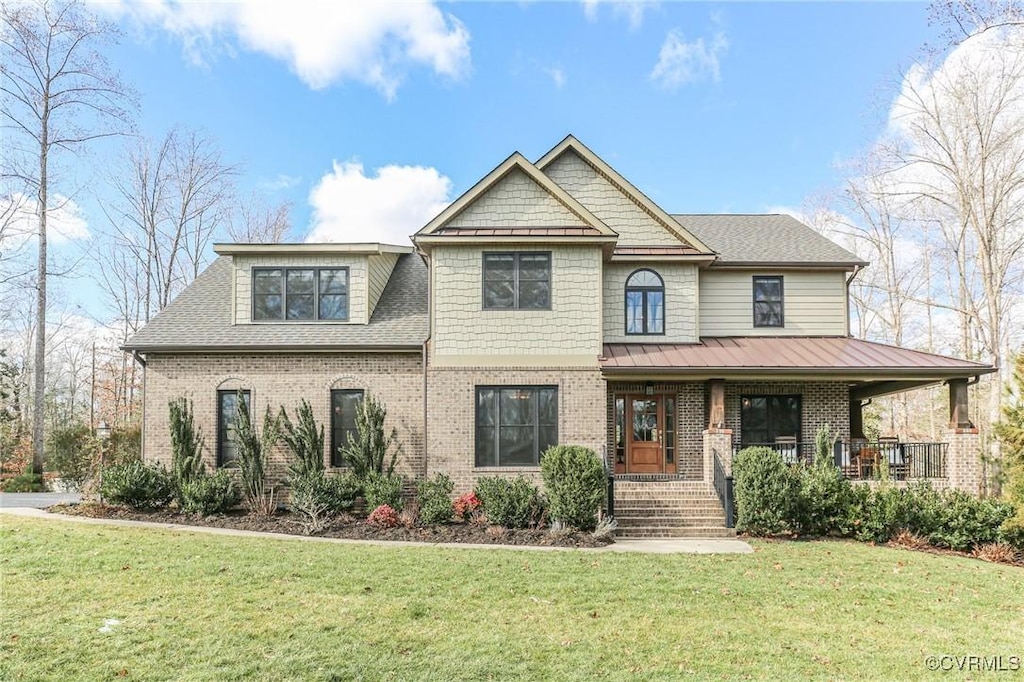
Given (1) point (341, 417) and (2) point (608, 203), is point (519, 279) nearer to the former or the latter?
(2) point (608, 203)

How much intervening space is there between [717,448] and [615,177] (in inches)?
279

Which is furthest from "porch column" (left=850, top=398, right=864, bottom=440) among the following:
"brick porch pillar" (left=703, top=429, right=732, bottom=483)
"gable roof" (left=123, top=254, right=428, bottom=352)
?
"gable roof" (left=123, top=254, right=428, bottom=352)

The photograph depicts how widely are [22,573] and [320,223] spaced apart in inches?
1231

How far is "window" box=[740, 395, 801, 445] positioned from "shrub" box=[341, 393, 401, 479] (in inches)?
343

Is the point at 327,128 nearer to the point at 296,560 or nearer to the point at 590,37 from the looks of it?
the point at 590,37

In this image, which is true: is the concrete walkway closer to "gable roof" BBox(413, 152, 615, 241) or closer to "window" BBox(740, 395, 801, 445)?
"window" BBox(740, 395, 801, 445)

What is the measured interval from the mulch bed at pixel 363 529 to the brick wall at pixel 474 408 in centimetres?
165

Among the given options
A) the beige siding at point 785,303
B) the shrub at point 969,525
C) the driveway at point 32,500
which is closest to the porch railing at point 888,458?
the shrub at point 969,525

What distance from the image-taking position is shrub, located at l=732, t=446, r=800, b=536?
1223cm

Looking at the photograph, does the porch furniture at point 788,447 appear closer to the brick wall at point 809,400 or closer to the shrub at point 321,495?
the brick wall at point 809,400

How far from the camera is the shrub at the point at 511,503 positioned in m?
12.6

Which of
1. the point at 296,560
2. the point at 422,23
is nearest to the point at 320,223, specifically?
the point at 422,23

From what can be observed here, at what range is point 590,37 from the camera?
15.6 metres

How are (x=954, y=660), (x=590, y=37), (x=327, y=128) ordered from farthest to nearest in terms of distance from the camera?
(x=327, y=128)
(x=590, y=37)
(x=954, y=660)
